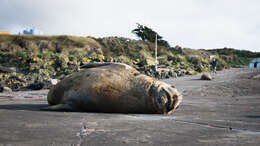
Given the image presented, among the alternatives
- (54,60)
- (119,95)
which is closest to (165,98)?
(119,95)

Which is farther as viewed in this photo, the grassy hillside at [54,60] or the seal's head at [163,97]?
the grassy hillside at [54,60]

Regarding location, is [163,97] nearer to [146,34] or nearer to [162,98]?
[162,98]

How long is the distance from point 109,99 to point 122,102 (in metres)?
0.21

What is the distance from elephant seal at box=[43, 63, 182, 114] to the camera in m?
4.21

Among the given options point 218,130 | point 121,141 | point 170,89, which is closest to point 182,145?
point 121,141

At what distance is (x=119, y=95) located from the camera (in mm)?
4289

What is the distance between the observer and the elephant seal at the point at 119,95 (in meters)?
4.21

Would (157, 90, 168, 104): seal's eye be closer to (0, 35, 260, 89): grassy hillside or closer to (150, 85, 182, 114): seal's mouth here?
(150, 85, 182, 114): seal's mouth

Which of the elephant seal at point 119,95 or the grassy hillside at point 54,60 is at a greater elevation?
the grassy hillside at point 54,60

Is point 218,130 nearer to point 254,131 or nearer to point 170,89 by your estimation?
point 254,131

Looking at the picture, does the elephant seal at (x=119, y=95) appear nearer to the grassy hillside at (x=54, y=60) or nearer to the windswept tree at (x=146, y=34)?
the grassy hillside at (x=54, y=60)

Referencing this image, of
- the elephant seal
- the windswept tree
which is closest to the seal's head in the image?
the elephant seal

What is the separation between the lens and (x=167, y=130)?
2.79 m

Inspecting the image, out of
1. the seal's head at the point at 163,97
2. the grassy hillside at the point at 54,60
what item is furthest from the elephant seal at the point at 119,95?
the grassy hillside at the point at 54,60
